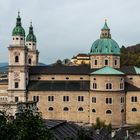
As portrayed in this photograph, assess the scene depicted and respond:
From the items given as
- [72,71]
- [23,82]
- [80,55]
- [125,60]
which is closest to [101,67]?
[72,71]

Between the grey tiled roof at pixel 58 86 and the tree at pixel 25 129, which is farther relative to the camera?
the grey tiled roof at pixel 58 86

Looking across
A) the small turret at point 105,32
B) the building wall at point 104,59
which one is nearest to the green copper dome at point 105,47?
the building wall at point 104,59

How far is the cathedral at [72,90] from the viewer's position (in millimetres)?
85625

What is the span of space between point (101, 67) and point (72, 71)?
224 inches

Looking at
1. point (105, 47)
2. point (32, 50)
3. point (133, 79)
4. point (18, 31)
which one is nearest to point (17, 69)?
point (18, 31)

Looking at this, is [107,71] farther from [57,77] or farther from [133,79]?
[57,77]

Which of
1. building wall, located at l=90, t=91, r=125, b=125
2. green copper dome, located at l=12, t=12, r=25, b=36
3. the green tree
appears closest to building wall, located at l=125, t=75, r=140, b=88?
building wall, located at l=90, t=91, r=125, b=125

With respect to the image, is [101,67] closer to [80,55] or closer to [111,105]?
[111,105]

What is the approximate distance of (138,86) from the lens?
89875 millimetres

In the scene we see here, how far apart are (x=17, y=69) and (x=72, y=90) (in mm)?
9781

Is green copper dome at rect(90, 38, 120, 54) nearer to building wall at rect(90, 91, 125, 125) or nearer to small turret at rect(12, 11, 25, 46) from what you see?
building wall at rect(90, 91, 125, 125)

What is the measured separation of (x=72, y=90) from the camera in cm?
8694

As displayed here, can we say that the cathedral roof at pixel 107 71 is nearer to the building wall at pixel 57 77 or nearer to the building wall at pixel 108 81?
the building wall at pixel 108 81

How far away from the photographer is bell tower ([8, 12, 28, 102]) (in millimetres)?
86312
